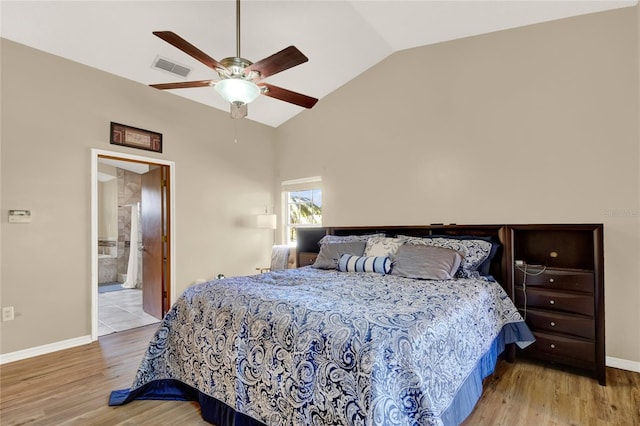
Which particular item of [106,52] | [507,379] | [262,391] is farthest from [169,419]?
[106,52]

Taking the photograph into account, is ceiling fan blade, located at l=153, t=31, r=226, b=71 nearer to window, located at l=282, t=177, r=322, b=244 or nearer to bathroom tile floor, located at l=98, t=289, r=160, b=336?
window, located at l=282, t=177, r=322, b=244

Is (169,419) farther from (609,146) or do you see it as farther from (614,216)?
(609,146)

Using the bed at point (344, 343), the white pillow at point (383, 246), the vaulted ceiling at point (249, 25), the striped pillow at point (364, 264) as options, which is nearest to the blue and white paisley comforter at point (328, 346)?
the bed at point (344, 343)

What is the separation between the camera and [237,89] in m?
2.07

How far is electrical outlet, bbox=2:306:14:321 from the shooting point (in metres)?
2.75

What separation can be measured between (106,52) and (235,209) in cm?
234

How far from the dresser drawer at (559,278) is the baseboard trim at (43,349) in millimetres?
4220

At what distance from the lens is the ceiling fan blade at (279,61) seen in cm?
188

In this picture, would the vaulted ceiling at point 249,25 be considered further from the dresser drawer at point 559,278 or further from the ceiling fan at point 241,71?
the dresser drawer at point 559,278

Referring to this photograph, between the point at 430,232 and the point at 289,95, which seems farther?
the point at 430,232

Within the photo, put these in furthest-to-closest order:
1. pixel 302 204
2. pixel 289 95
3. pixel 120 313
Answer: pixel 302 204
pixel 120 313
pixel 289 95

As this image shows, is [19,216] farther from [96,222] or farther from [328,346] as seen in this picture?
[328,346]

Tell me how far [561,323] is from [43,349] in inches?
180

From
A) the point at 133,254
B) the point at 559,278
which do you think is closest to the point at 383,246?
the point at 559,278
